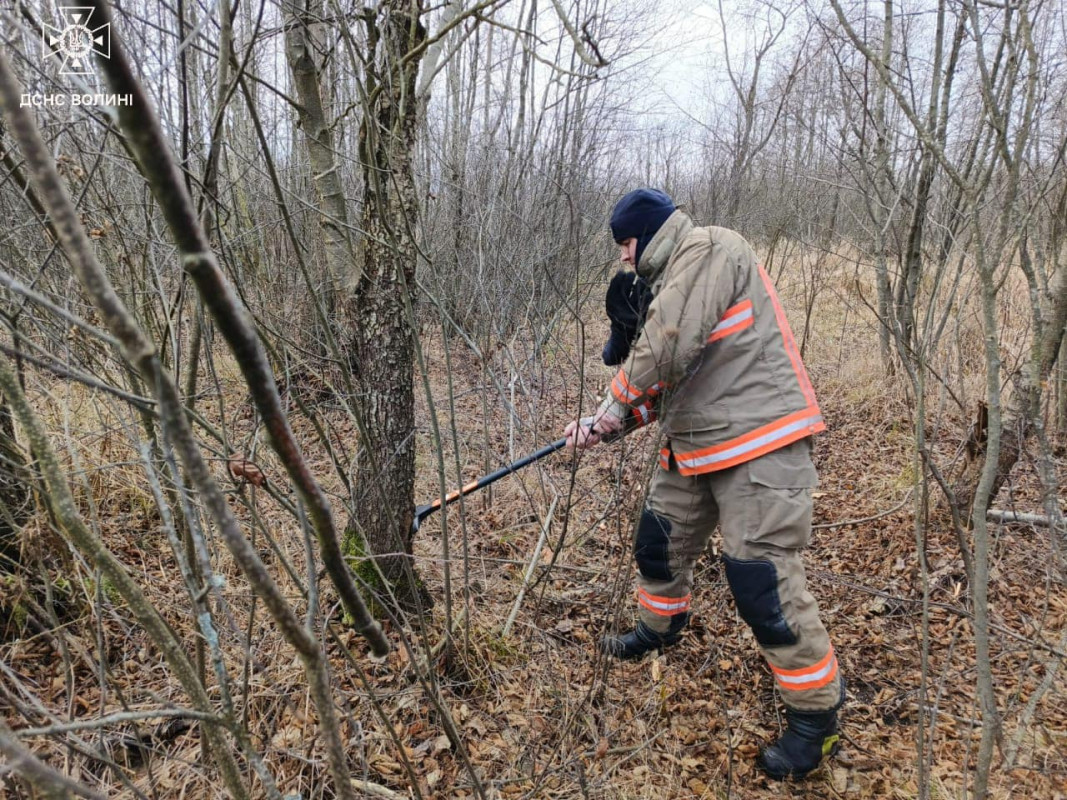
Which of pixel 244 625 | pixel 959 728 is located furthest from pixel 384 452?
pixel 959 728

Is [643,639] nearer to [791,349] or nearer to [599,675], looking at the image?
[599,675]

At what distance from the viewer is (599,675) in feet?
7.64

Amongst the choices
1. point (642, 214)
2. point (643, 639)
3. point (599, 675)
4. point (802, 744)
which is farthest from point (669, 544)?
point (642, 214)

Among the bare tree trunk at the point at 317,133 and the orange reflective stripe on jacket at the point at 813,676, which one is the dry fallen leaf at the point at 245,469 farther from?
the orange reflective stripe on jacket at the point at 813,676

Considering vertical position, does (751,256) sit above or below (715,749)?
above

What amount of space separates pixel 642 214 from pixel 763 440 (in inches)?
38.9

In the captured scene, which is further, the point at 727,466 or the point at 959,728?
the point at 959,728

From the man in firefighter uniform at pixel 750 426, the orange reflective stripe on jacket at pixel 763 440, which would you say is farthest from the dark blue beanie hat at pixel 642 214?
the orange reflective stripe on jacket at pixel 763 440

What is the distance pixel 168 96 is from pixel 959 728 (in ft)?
13.1

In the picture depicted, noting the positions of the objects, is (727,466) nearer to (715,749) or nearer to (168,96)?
(715,749)

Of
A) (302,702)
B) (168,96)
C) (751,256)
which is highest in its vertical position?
(168,96)

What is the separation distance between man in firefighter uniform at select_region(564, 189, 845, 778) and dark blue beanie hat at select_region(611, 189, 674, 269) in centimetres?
2

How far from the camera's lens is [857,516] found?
148 inches

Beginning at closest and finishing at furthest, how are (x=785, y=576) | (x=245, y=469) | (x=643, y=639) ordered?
(x=245, y=469)
(x=785, y=576)
(x=643, y=639)
